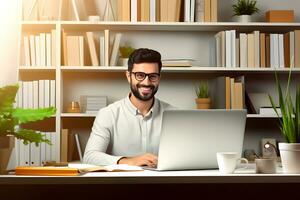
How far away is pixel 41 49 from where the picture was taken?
3.91 meters

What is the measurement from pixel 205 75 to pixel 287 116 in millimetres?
2333

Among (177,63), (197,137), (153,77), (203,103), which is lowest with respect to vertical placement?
(197,137)

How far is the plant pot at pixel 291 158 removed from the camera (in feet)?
6.01

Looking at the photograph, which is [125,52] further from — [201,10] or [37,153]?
[37,153]

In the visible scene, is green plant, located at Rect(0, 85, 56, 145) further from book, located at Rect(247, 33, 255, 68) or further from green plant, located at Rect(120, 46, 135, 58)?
book, located at Rect(247, 33, 255, 68)

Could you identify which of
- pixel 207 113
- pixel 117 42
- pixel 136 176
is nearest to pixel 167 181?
pixel 136 176

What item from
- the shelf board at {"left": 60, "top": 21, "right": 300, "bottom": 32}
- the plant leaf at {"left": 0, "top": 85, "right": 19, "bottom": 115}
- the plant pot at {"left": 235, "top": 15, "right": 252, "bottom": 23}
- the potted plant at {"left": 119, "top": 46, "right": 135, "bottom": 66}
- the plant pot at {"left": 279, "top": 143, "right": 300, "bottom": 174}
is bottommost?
the plant pot at {"left": 279, "top": 143, "right": 300, "bottom": 174}

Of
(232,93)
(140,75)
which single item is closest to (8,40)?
(140,75)

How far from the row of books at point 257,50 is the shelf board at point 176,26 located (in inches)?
2.5

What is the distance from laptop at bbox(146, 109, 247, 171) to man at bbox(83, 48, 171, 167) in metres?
1.09

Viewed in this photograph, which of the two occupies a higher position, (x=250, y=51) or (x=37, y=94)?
(x=250, y=51)

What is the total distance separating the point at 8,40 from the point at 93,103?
94 cm

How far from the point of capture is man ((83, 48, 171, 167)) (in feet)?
10.6

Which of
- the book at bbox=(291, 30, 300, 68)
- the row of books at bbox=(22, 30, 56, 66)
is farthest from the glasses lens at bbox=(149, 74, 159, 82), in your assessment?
the book at bbox=(291, 30, 300, 68)
